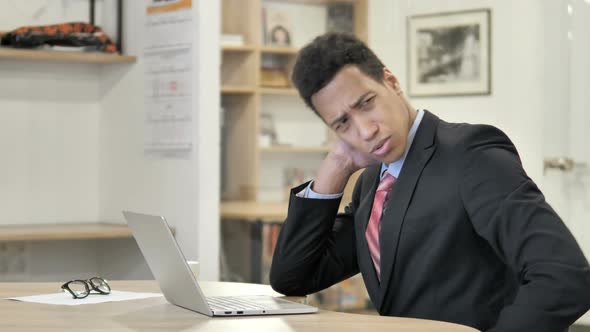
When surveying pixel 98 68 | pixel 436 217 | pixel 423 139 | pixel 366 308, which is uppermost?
pixel 98 68

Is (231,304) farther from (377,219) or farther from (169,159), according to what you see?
(169,159)

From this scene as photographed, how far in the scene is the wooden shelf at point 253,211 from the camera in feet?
14.3

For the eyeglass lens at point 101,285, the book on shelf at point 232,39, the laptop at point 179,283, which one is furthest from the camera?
the book on shelf at point 232,39

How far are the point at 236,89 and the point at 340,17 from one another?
21.8 inches

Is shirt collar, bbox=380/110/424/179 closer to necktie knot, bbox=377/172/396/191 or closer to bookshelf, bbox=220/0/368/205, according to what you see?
necktie knot, bbox=377/172/396/191

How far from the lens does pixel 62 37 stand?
4211mm

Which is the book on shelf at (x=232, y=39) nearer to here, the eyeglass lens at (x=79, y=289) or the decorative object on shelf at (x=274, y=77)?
the decorative object on shelf at (x=274, y=77)

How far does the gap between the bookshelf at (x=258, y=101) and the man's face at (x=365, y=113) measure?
88.9 inches

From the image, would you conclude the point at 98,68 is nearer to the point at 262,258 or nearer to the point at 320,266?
the point at 262,258

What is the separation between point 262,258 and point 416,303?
2.41 metres

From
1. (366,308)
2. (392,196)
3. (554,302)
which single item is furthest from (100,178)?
(554,302)

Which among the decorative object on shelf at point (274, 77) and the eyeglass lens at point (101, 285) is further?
the decorative object on shelf at point (274, 77)

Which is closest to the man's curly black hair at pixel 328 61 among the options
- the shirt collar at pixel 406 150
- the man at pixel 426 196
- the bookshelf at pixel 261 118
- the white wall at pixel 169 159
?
the man at pixel 426 196

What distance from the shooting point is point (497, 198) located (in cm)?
191
